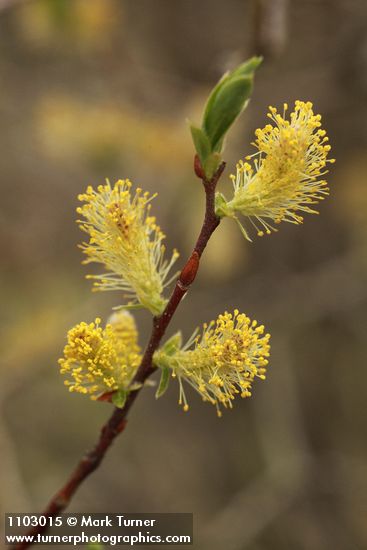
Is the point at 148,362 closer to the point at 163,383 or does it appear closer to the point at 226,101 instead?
the point at 163,383

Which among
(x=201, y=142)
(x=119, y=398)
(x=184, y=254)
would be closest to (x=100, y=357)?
(x=119, y=398)

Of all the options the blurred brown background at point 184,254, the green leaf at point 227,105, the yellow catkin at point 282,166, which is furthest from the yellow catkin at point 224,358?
the blurred brown background at point 184,254

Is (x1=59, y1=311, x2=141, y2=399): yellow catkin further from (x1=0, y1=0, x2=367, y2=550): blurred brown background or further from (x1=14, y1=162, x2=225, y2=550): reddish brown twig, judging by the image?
(x1=0, y1=0, x2=367, y2=550): blurred brown background

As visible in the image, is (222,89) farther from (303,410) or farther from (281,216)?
(303,410)

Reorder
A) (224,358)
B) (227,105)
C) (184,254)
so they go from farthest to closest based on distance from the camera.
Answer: (184,254) → (224,358) → (227,105)

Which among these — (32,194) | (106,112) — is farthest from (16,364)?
(32,194)

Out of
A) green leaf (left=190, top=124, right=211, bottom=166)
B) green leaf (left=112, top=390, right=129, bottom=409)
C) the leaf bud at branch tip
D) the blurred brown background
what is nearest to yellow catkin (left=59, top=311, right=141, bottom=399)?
green leaf (left=112, top=390, right=129, bottom=409)
